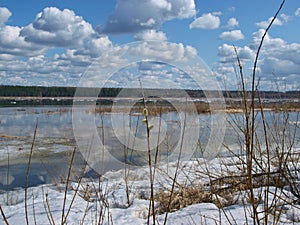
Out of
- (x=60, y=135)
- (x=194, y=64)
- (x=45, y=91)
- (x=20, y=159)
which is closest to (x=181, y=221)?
(x=194, y=64)

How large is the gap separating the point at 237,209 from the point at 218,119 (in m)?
2.45

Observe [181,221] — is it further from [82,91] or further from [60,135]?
[60,135]

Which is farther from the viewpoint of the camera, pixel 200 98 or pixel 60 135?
pixel 60 135

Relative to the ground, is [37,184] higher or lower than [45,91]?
lower

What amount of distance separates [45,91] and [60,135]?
6676 centimetres

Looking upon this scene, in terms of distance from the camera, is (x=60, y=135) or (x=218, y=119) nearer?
(x=218, y=119)

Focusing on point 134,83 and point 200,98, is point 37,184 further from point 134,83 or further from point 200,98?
point 200,98

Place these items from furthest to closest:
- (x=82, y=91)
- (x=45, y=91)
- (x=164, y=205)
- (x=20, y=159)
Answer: (x=45, y=91), (x=20, y=159), (x=82, y=91), (x=164, y=205)

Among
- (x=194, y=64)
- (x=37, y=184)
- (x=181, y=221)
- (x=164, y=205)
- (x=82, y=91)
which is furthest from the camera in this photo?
(x=37, y=184)

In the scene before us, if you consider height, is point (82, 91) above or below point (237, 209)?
above

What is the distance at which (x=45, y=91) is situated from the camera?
243ft

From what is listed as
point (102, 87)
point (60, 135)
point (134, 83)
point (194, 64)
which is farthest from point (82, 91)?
point (60, 135)

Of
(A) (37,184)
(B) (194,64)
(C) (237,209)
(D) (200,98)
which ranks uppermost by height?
(B) (194,64)

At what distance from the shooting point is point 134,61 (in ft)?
13.9
